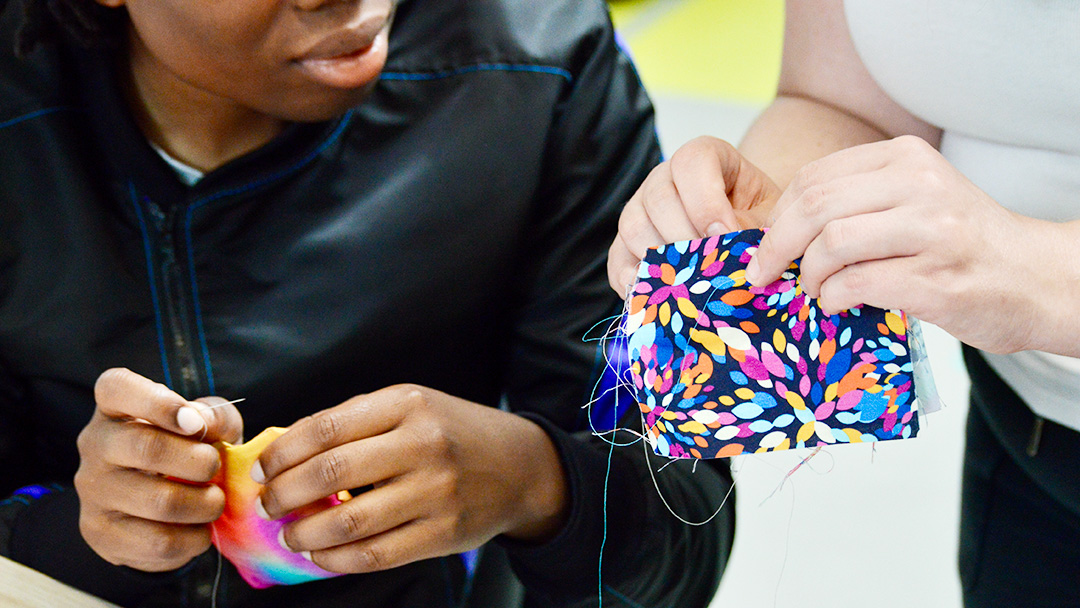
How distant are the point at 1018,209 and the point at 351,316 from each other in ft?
1.76

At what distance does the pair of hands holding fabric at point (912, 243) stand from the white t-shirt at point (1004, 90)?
135mm

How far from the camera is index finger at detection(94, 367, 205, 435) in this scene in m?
0.64

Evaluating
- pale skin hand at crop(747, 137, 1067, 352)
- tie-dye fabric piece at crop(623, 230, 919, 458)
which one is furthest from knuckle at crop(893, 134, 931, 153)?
tie-dye fabric piece at crop(623, 230, 919, 458)

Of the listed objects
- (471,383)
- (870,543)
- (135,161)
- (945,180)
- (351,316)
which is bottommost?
(870,543)

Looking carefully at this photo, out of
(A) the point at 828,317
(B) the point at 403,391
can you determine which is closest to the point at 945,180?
(A) the point at 828,317

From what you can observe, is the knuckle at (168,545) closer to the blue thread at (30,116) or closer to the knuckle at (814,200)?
the blue thread at (30,116)

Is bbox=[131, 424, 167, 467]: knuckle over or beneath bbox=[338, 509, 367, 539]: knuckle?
over

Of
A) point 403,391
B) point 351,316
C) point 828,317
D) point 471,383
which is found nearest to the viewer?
point 828,317

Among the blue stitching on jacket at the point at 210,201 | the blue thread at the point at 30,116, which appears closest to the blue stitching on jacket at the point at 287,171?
the blue stitching on jacket at the point at 210,201

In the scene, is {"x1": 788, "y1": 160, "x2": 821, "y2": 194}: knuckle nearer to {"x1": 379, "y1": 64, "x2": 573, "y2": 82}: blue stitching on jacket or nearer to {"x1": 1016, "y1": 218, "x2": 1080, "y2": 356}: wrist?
{"x1": 1016, "y1": 218, "x2": 1080, "y2": 356}: wrist

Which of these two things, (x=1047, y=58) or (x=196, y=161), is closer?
(x=1047, y=58)

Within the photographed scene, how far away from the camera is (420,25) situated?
2.78 ft

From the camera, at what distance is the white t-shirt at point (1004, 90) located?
1.87 ft

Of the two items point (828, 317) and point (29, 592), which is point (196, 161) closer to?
point (29, 592)
